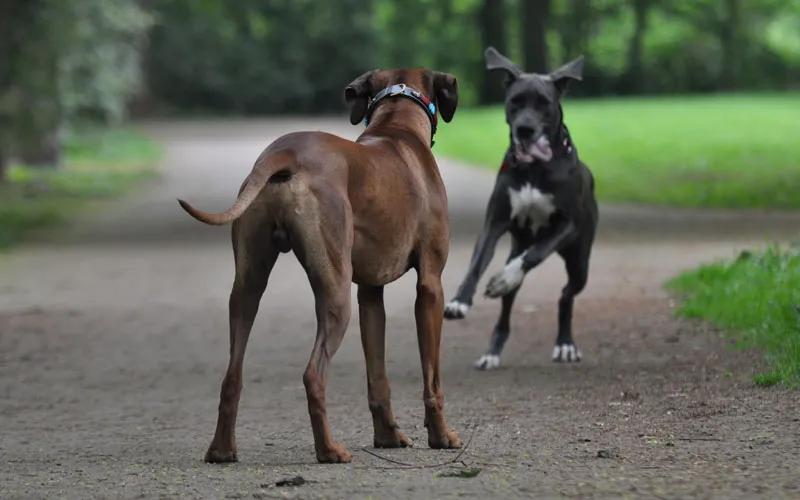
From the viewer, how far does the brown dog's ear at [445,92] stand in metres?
7.57

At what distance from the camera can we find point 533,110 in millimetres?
9672

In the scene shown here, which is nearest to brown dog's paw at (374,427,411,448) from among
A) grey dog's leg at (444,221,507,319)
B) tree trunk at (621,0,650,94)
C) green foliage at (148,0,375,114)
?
grey dog's leg at (444,221,507,319)

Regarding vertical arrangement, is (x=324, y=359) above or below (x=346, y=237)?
below

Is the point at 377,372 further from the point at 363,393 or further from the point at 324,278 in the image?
the point at 363,393

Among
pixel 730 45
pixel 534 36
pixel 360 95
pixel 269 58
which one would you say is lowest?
pixel 269 58

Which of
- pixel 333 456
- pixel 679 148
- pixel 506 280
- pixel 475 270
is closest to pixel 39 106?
pixel 679 148

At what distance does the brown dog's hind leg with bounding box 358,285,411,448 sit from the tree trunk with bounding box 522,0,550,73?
4317 centimetres

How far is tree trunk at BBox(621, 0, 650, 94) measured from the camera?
63469 mm

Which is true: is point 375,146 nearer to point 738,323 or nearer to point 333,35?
point 738,323

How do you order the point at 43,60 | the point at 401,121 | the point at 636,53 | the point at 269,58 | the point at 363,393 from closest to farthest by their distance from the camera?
the point at 401,121 < the point at 363,393 < the point at 43,60 < the point at 269,58 < the point at 636,53

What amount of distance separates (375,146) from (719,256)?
899 cm

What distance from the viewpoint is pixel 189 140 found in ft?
141

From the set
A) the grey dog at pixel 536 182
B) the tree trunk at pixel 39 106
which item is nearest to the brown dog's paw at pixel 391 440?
the grey dog at pixel 536 182

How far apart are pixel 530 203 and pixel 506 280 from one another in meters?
0.72
